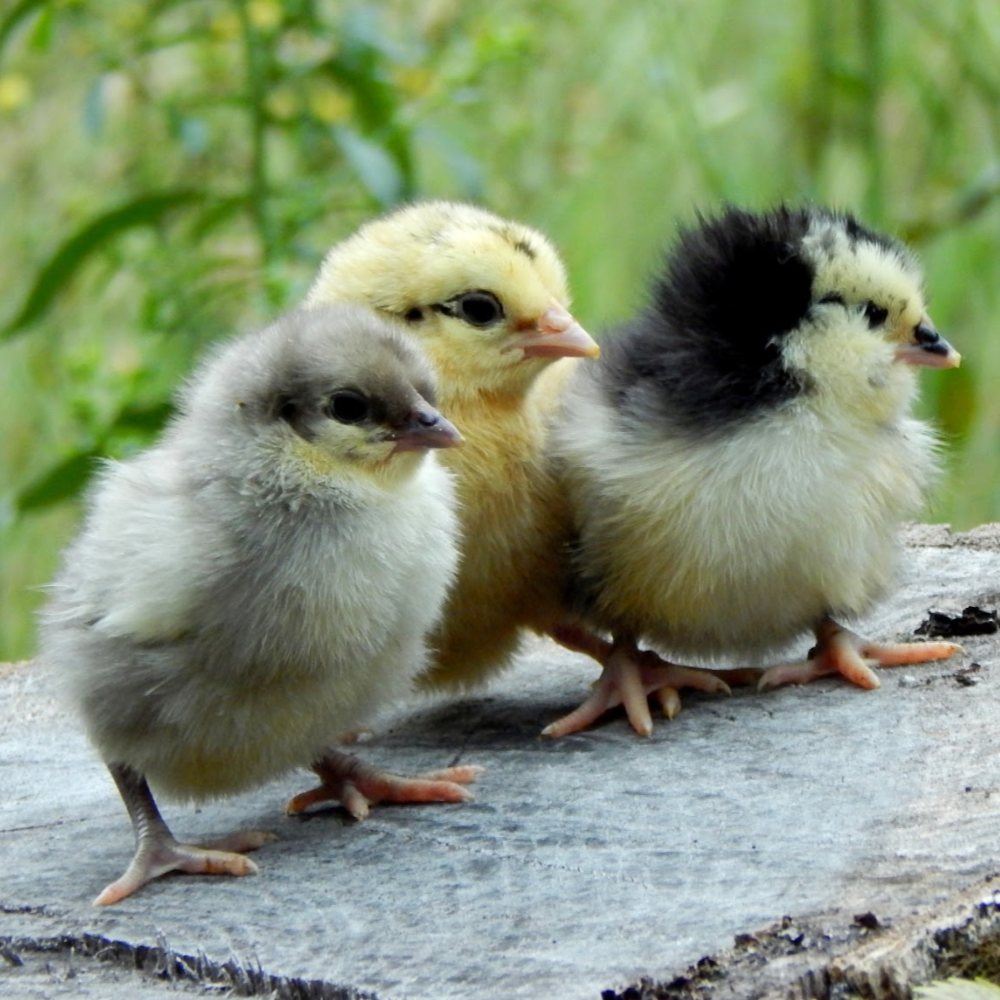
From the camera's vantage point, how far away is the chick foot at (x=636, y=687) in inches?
123

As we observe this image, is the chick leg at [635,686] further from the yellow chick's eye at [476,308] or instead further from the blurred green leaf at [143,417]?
the blurred green leaf at [143,417]

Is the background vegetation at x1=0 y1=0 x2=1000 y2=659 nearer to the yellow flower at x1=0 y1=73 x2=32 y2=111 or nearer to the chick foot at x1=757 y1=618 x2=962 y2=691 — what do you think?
the yellow flower at x1=0 y1=73 x2=32 y2=111

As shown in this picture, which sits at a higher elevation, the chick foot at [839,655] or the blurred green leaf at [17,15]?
the blurred green leaf at [17,15]

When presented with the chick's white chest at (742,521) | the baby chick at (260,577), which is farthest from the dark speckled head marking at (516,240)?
the baby chick at (260,577)

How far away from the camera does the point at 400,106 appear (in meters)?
5.47

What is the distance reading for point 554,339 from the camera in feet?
10.4

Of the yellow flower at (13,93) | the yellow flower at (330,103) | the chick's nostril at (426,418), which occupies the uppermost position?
the yellow flower at (13,93)

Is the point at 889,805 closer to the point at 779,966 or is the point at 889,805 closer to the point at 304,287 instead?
the point at 779,966

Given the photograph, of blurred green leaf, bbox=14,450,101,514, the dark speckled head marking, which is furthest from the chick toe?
blurred green leaf, bbox=14,450,101,514

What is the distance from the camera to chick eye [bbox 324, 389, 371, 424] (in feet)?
8.77

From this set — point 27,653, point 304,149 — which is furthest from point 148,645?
point 27,653

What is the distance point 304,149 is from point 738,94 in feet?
4.77

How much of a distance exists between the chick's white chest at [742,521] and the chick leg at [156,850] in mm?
796

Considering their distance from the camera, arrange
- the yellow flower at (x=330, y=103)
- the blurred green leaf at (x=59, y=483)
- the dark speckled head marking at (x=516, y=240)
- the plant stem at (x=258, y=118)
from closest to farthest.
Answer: the dark speckled head marking at (x=516, y=240) < the blurred green leaf at (x=59, y=483) < the plant stem at (x=258, y=118) < the yellow flower at (x=330, y=103)
